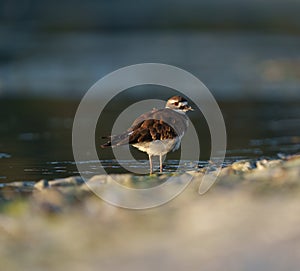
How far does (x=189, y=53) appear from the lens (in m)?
25.6

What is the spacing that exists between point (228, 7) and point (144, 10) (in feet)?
15.2

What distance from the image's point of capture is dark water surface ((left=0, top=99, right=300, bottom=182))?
1010 cm

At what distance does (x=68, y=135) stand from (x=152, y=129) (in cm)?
440

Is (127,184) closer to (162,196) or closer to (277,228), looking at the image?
(162,196)

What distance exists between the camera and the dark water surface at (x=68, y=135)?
10102 mm

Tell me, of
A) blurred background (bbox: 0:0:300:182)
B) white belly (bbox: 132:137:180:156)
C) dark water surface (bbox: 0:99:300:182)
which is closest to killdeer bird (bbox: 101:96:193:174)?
white belly (bbox: 132:137:180:156)

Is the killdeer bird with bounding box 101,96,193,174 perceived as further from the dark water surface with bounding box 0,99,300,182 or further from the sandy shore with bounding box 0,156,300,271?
the sandy shore with bounding box 0,156,300,271

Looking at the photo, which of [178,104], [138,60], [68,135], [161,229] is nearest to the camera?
[161,229]

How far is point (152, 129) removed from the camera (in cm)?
891

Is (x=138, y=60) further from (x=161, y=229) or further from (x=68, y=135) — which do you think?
(x=161, y=229)

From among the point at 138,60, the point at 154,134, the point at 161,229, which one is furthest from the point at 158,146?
the point at 138,60

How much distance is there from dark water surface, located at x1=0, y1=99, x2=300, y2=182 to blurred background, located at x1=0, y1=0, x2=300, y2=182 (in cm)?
2

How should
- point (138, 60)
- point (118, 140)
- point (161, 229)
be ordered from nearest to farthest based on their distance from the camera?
point (161, 229), point (118, 140), point (138, 60)

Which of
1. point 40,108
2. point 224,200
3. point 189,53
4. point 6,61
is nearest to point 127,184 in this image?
point 224,200
